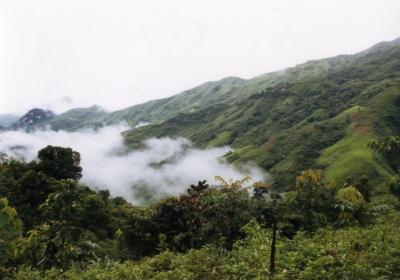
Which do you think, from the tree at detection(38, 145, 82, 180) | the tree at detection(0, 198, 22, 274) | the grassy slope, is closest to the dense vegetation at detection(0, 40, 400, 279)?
the tree at detection(0, 198, 22, 274)

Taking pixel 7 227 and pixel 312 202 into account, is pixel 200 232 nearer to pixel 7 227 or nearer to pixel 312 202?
pixel 7 227

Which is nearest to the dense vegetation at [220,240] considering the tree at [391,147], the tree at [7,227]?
the tree at [7,227]

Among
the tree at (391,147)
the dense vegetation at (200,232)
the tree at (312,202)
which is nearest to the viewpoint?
the dense vegetation at (200,232)

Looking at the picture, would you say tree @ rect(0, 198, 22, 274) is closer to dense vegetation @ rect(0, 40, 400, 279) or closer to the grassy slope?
dense vegetation @ rect(0, 40, 400, 279)

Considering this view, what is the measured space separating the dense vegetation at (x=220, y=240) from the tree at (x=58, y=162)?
36.0 ft

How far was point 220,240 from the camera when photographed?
848 inches

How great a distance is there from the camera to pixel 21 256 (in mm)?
20266

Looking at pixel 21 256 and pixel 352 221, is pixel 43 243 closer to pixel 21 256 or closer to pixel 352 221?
pixel 21 256

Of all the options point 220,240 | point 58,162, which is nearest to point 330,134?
point 58,162

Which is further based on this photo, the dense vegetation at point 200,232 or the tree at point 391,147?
the tree at point 391,147

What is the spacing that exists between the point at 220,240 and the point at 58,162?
43627mm

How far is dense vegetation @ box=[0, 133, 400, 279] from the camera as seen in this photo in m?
13.9

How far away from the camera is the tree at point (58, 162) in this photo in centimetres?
5966

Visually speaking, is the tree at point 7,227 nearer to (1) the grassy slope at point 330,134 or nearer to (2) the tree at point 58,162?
(2) the tree at point 58,162
